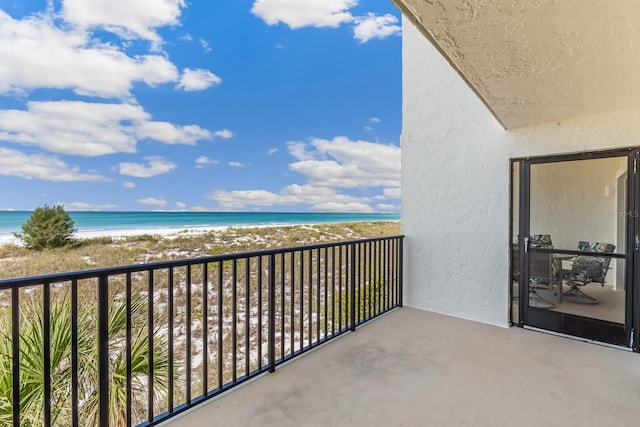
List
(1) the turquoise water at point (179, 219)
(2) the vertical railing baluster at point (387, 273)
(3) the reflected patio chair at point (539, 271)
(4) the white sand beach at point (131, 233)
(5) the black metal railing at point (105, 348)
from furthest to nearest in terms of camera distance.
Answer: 1. (1) the turquoise water at point (179, 219)
2. (4) the white sand beach at point (131, 233)
3. (2) the vertical railing baluster at point (387, 273)
4. (3) the reflected patio chair at point (539, 271)
5. (5) the black metal railing at point (105, 348)

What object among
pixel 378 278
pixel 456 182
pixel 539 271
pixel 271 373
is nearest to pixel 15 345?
pixel 271 373

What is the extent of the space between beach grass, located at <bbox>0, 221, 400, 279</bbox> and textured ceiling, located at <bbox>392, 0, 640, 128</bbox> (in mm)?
9160

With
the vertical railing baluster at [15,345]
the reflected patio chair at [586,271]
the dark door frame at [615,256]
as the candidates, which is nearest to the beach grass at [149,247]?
the dark door frame at [615,256]

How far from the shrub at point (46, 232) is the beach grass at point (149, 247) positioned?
0.42 meters

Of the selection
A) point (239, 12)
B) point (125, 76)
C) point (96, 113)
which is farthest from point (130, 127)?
point (239, 12)

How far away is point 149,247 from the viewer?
1479 cm

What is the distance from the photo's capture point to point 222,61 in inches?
850

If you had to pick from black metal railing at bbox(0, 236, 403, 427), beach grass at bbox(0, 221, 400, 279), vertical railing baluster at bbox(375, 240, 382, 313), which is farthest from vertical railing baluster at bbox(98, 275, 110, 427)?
beach grass at bbox(0, 221, 400, 279)

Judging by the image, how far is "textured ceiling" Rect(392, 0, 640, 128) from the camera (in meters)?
1.29

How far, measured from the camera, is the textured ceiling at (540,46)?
129 cm

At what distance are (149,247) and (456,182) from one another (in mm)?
14917

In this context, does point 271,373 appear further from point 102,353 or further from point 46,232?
point 46,232

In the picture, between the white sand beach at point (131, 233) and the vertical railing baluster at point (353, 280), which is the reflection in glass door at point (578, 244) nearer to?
the vertical railing baluster at point (353, 280)

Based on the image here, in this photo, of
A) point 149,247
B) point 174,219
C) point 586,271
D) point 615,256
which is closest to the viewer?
point 615,256
